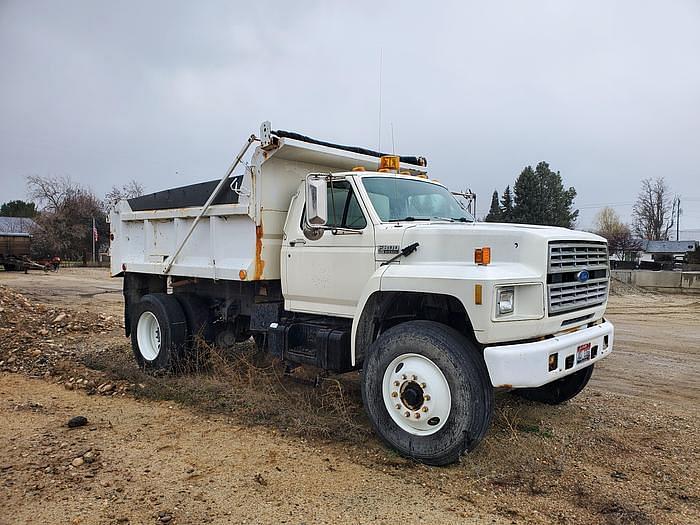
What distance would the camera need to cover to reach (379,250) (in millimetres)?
4805

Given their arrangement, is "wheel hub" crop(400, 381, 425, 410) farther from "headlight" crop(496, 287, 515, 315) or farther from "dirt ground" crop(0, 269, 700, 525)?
"headlight" crop(496, 287, 515, 315)

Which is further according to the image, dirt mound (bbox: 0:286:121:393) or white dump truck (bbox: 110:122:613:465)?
dirt mound (bbox: 0:286:121:393)

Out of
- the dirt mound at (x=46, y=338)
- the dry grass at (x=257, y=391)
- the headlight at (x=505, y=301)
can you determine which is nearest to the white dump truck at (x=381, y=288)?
the headlight at (x=505, y=301)

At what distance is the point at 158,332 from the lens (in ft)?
23.8

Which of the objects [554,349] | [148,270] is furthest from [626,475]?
[148,270]

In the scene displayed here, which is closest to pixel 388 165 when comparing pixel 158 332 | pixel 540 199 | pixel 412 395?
pixel 412 395

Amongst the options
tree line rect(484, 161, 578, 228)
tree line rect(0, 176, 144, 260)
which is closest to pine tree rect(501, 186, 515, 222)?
tree line rect(484, 161, 578, 228)

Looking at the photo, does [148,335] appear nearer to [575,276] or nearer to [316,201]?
[316,201]

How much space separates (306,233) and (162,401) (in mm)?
2421

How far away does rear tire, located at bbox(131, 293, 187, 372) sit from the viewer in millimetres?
6863

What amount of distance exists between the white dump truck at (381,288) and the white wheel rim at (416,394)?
0.01m

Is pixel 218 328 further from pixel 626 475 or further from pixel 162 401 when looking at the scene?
pixel 626 475

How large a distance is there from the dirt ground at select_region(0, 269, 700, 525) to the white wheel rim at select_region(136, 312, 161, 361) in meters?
0.37

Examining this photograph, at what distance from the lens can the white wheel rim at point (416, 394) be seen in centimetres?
412
